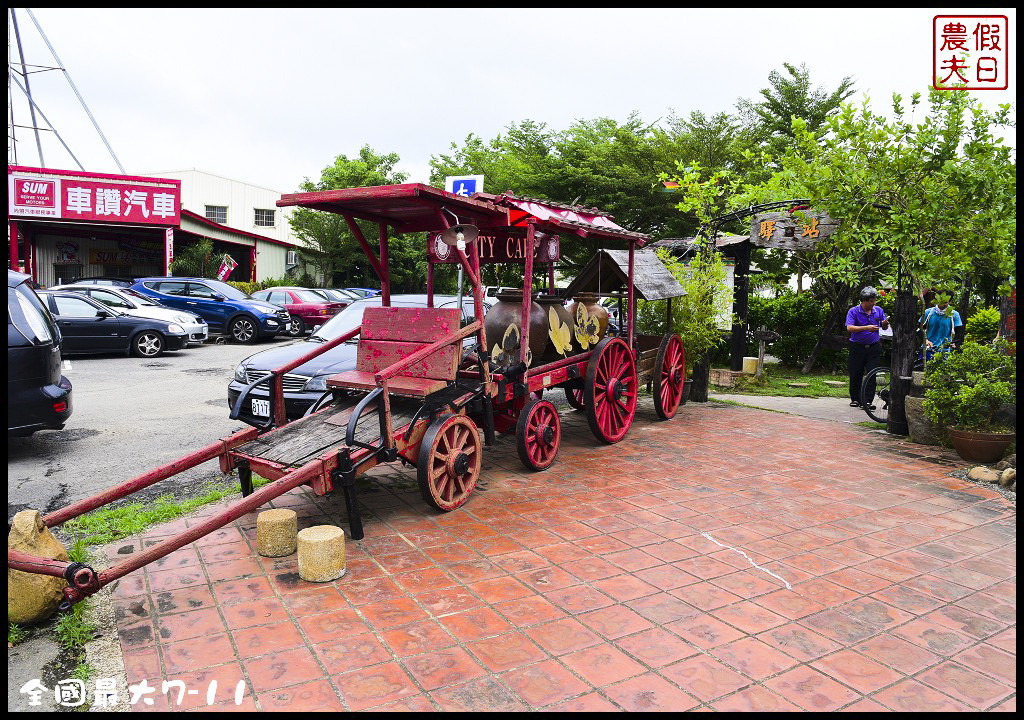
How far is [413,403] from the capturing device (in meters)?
5.29

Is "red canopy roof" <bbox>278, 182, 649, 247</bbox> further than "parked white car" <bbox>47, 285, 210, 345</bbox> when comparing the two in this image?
No

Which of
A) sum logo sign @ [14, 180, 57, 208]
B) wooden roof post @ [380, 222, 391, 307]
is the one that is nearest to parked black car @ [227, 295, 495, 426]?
wooden roof post @ [380, 222, 391, 307]

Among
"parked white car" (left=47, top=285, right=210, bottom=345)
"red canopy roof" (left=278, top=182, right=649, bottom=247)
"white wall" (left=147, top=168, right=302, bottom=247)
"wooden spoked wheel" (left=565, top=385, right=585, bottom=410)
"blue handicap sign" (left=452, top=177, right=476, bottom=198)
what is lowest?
"wooden spoked wheel" (left=565, top=385, right=585, bottom=410)

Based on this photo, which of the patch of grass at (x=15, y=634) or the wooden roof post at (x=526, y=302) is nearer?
the patch of grass at (x=15, y=634)

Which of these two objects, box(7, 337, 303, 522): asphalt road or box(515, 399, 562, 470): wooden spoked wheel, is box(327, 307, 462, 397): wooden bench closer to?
box(515, 399, 562, 470): wooden spoked wheel

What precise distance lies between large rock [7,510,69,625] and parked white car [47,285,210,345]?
12.0m

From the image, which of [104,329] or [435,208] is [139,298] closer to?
[104,329]

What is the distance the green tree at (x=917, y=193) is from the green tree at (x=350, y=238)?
76.9ft

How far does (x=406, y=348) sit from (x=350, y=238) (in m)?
27.7

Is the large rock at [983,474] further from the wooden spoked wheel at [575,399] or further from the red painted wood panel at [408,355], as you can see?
the red painted wood panel at [408,355]

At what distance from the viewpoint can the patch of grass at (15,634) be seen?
325cm

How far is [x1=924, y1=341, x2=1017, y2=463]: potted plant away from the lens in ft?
21.3

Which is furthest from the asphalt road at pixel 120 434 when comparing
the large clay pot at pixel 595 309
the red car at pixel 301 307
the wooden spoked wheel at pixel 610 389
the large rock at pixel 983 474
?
the red car at pixel 301 307

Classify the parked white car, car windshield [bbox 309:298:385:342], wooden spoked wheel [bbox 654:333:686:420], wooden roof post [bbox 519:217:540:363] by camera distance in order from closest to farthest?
wooden roof post [bbox 519:217:540:363] < car windshield [bbox 309:298:385:342] < wooden spoked wheel [bbox 654:333:686:420] < the parked white car
